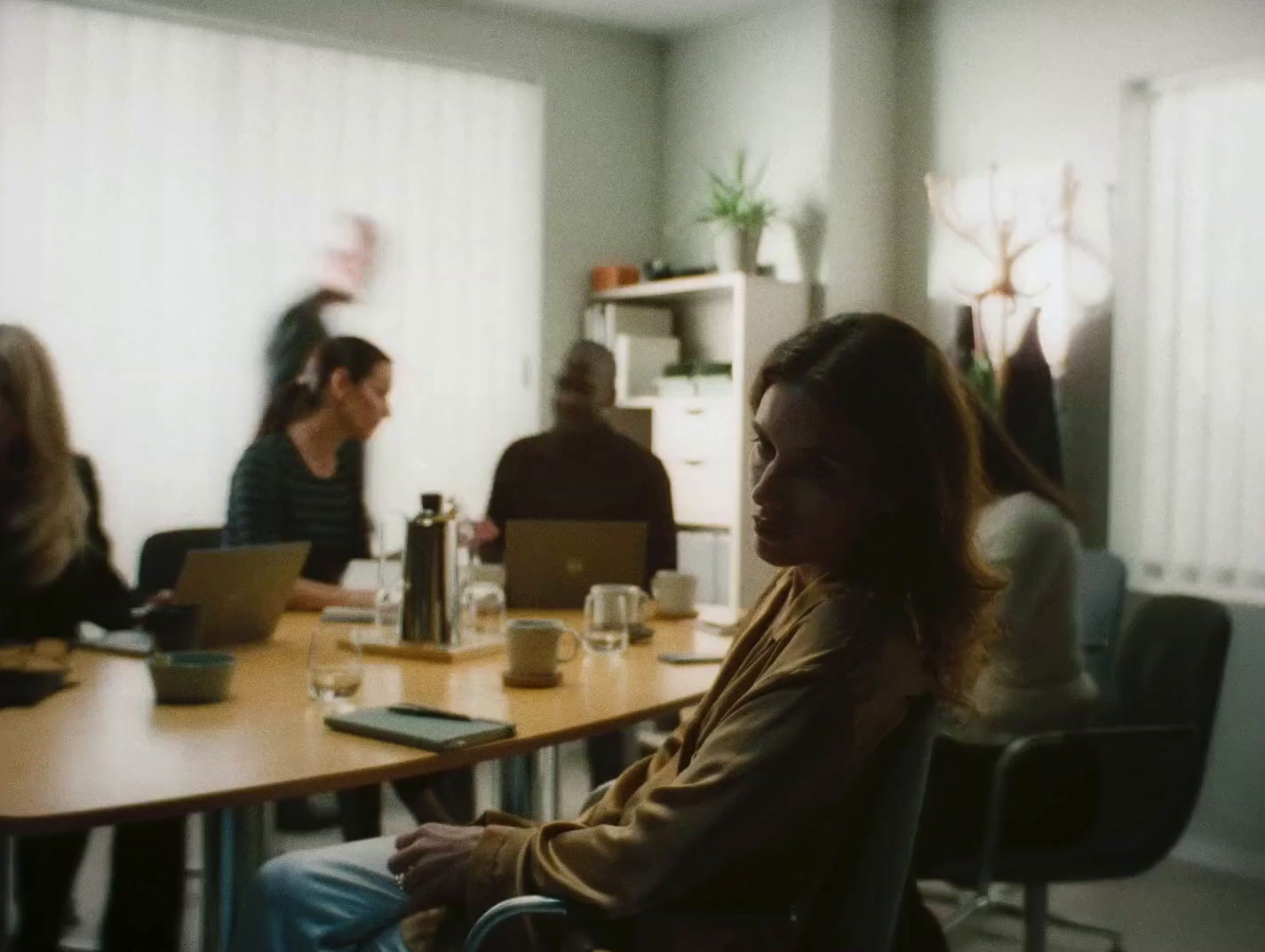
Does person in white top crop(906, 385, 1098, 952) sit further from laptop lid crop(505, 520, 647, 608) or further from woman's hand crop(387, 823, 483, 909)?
woman's hand crop(387, 823, 483, 909)

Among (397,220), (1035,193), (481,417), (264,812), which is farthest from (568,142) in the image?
(264,812)

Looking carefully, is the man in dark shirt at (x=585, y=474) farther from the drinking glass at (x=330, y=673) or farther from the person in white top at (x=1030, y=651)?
the drinking glass at (x=330, y=673)

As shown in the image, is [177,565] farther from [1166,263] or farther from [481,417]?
[1166,263]

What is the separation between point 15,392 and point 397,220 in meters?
2.31

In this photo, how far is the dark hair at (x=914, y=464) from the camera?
1.47 m

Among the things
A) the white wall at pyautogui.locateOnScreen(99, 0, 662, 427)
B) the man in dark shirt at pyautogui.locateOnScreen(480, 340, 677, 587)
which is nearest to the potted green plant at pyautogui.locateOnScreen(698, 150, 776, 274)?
the white wall at pyautogui.locateOnScreen(99, 0, 662, 427)

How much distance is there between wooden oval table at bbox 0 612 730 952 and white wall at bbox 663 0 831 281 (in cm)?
280

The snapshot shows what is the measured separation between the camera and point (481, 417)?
5016 millimetres

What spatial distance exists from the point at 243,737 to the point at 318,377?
1765 millimetres

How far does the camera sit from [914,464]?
147cm

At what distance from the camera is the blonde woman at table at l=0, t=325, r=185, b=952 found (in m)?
2.45

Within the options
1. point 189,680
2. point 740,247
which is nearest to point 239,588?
point 189,680

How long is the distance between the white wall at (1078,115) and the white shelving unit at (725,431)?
0.53m

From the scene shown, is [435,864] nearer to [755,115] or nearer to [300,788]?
[300,788]
